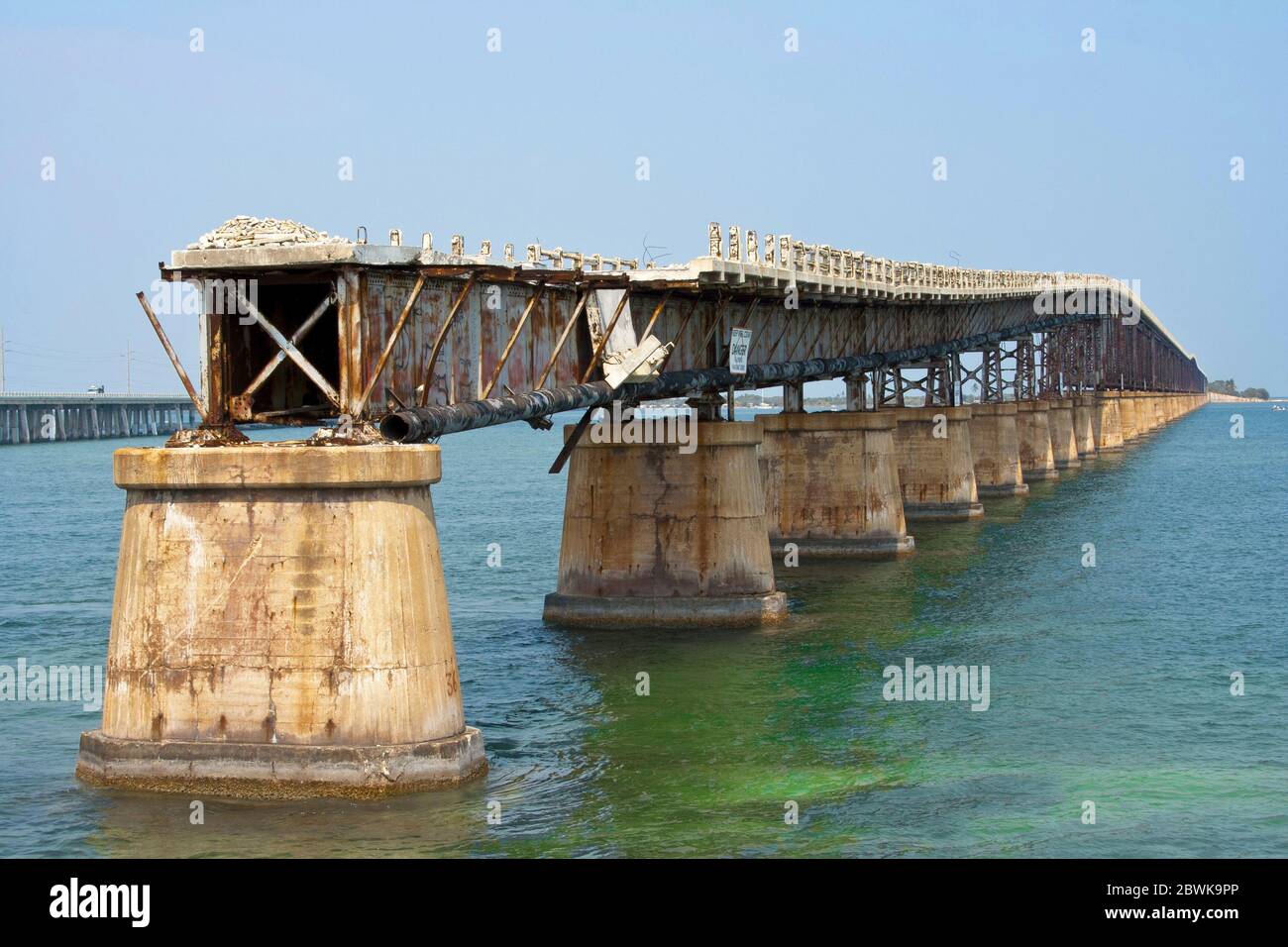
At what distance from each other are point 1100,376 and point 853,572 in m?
98.7

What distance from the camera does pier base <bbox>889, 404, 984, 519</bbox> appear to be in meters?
74.8

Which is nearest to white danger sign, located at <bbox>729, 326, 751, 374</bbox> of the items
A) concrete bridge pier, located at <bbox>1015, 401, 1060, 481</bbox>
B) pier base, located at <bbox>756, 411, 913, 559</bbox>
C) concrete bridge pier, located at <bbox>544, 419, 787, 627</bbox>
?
concrete bridge pier, located at <bbox>544, 419, 787, 627</bbox>

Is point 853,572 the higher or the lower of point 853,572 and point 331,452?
the lower

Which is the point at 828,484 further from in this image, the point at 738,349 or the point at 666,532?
the point at 666,532

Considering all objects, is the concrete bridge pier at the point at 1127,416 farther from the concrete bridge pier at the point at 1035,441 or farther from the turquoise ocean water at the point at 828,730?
the turquoise ocean water at the point at 828,730

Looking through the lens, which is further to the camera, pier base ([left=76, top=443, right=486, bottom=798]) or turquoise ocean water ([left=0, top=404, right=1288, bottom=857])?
pier base ([left=76, top=443, right=486, bottom=798])

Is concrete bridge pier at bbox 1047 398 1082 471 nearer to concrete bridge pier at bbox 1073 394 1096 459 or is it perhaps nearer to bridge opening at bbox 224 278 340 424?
concrete bridge pier at bbox 1073 394 1096 459

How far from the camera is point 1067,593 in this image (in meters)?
50.1

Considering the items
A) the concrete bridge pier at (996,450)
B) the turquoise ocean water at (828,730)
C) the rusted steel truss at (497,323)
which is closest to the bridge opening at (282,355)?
the rusted steel truss at (497,323)

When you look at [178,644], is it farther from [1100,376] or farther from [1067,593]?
[1100,376]

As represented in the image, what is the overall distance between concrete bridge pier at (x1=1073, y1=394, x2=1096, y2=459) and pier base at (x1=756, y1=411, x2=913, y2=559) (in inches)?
3064

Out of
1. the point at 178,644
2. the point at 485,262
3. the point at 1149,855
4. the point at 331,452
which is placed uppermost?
the point at 485,262

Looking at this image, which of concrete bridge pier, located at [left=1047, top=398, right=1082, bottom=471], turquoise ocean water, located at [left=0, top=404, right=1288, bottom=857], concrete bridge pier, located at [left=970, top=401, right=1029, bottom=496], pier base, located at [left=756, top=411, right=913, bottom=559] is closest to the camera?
turquoise ocean water, located at [left=0, top=404, right=1288, bottom=857]
